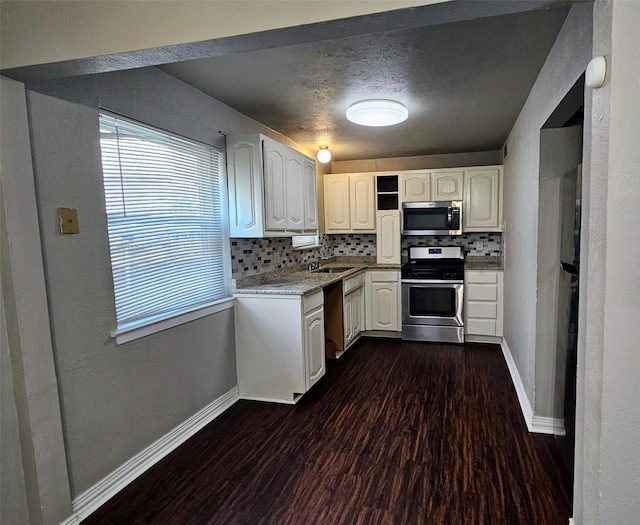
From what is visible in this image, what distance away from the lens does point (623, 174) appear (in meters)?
1.12

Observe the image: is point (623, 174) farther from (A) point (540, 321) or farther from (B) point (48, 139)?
(B) point (48, 139)

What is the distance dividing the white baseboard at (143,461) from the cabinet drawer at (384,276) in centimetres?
236

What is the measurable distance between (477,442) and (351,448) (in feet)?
2.58

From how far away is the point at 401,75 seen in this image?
246 centimetres

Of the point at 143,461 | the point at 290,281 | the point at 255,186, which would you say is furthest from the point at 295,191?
the point at 143,461

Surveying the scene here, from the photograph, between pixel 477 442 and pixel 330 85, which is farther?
pixel 330 85

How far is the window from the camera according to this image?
14.2 feet

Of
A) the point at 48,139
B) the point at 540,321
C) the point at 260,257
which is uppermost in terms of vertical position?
the point at 48,139

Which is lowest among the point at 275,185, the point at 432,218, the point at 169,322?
the point at 169,322

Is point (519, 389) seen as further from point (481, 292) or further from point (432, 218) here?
point (432, 218)

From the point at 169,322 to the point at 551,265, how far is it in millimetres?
2378

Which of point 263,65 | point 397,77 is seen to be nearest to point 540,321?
point 397,77

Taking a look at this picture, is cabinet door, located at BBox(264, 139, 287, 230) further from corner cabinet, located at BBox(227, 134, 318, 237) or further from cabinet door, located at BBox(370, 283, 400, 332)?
cabinet door, located at BBox(370, 283, 400, 332)

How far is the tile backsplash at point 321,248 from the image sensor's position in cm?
335
